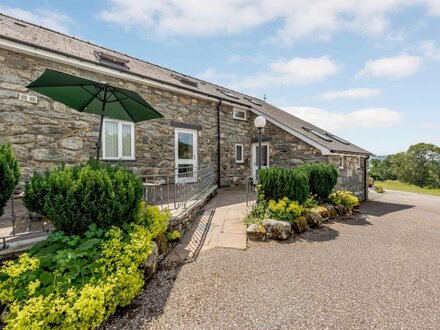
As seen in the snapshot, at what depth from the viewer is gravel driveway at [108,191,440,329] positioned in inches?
104

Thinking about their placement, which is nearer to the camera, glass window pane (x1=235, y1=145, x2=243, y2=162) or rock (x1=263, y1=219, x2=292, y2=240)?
rock (x1=263, y1=219, x2=292, y2=240)

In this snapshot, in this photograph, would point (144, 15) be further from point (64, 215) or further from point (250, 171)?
point (250, 171)

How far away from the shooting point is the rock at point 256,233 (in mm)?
5281

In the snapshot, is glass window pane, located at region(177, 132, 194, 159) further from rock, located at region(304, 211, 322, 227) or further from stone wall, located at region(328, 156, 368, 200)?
stone wall, located at region(328, 156, 368, 200)

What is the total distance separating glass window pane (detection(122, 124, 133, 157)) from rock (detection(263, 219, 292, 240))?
5.59 m

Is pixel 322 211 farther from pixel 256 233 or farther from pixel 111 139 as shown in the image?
pixel 111 139

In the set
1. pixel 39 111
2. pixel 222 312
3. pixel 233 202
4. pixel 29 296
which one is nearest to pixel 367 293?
pixel 222 312

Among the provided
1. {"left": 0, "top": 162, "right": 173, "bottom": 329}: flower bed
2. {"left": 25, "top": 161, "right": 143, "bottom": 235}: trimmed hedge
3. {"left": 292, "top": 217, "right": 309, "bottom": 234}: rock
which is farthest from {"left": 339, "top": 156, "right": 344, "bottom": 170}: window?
{"left": 25, "top": 161, "right": 143, "bottom": 235}: trimmed hedge

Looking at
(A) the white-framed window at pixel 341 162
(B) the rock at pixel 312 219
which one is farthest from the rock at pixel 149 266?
(A) the white-framed window at pixel 341 162

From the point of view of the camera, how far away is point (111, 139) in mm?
8078

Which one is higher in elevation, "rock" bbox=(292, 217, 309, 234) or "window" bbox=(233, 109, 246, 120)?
"window" bbox=(233, 109, 246, 120)

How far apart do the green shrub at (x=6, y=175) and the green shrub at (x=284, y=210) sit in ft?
16.8

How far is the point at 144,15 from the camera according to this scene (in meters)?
7.28

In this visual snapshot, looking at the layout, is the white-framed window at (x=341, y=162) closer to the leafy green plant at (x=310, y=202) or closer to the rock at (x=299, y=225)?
the leafy green plant at (x=310, y=202)
